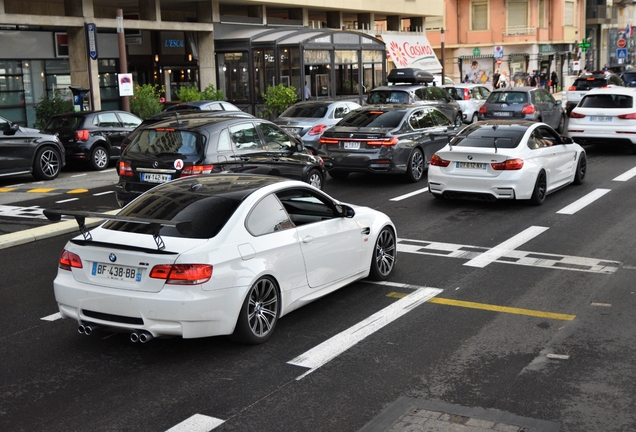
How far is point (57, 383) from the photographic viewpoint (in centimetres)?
652

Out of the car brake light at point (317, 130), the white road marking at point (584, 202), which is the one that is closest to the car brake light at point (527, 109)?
the car brake light at point (317, 130)

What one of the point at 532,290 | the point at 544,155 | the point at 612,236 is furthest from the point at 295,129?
the point at 532,290

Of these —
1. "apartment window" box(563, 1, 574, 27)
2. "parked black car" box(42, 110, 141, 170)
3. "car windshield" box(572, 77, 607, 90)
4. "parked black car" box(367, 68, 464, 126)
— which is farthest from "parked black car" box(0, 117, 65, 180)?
"apartment window" box(563, 1, 574, 27)

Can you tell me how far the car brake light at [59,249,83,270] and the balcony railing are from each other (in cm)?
5874

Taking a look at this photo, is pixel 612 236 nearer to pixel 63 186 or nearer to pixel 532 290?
pixel 532 290

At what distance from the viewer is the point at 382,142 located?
55.2 feet

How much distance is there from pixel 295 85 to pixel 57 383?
28.2m

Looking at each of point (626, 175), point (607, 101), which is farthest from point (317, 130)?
point (607, 101)

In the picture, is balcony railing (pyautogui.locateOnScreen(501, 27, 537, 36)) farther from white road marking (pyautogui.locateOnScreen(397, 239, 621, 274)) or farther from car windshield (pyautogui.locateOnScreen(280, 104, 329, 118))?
white road marking (pyautogui.locateOnScreen(397, 239, 621, 274))

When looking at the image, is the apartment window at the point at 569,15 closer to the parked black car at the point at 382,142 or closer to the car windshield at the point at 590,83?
the car windshield at the point at 590,83

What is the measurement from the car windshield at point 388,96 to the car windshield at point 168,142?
13.6 meters

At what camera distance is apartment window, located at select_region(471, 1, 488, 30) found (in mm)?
63000

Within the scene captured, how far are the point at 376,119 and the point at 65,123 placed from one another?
339 inches

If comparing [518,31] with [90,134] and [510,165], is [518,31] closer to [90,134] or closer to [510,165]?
[90,134]
